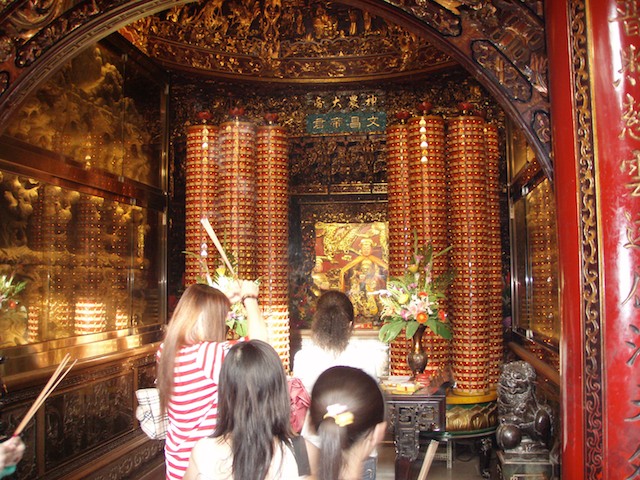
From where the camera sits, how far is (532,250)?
5117 mm

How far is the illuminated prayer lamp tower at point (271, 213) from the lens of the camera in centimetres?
550

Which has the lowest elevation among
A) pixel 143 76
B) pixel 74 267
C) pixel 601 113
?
pixel 74 267

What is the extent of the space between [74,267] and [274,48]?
2.89m

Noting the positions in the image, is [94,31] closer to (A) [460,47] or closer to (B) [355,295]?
(A) [460,47]

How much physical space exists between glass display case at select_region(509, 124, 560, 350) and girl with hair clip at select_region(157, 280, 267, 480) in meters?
2.73

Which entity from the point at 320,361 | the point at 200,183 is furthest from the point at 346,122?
the point at 320,361

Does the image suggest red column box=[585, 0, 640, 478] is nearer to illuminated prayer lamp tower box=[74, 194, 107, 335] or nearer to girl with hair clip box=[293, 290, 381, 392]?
girl with hair clip box=[293, 290, 381, 392]

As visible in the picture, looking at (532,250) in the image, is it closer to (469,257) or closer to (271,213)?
(469,257)

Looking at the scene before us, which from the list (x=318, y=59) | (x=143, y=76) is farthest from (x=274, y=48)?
(x=143, y=76)

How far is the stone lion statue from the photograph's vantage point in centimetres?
321

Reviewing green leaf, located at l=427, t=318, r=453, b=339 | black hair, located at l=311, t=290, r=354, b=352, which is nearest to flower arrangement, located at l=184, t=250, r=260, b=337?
black hair, located at l=311, t=290, r=354, b=352

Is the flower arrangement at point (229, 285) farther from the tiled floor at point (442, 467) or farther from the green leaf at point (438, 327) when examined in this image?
the tiled floor at point (442, 467)

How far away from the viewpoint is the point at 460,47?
265 cm

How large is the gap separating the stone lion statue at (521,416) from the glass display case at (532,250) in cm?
73
